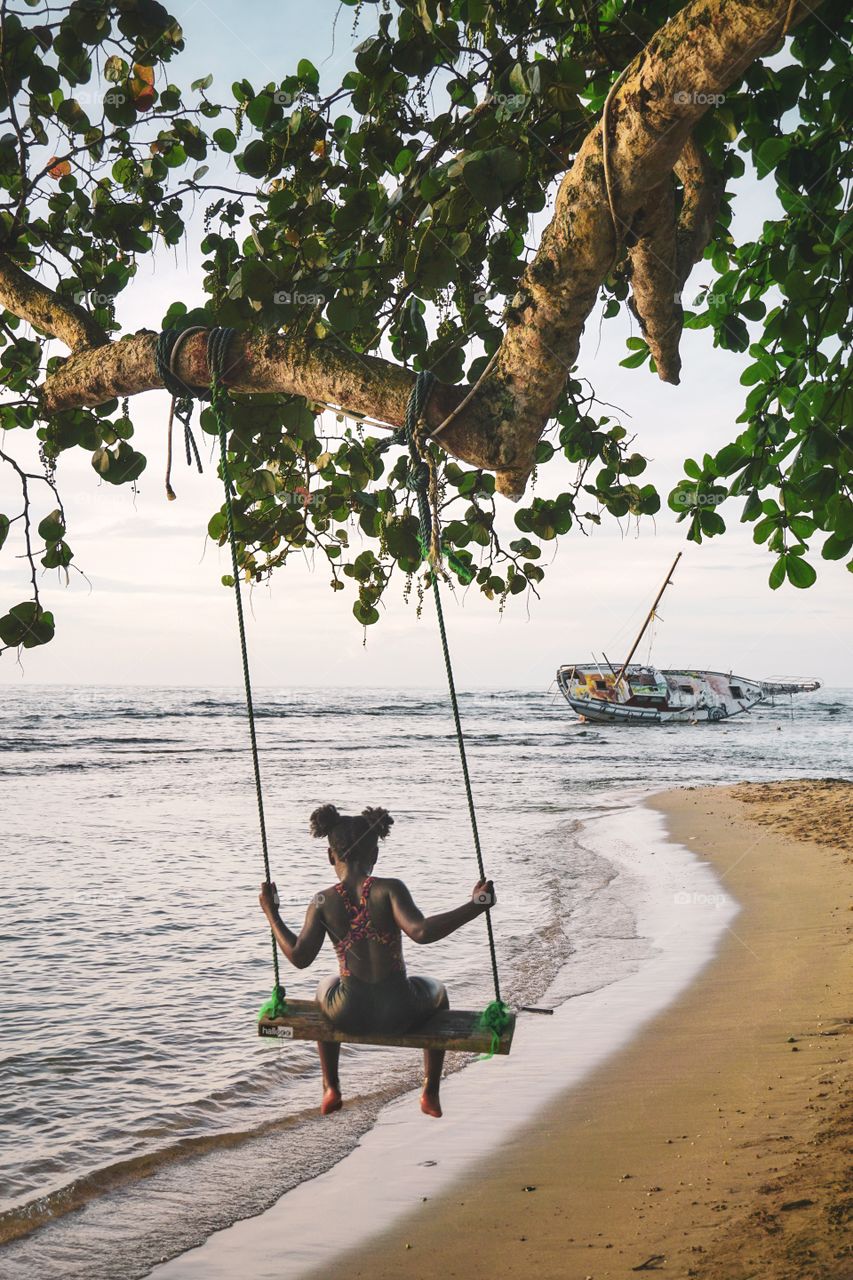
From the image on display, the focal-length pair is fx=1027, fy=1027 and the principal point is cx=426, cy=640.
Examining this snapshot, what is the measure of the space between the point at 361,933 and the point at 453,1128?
324 centimetres

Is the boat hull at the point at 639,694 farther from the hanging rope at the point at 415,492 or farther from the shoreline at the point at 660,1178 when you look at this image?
the hanging rope at the point at 415,492

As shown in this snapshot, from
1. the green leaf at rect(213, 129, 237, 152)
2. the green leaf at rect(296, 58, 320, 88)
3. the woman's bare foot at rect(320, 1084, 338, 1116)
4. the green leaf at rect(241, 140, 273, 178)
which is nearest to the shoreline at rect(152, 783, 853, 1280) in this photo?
the woman's bare foot at rect(320, 1084, 338, 1116)

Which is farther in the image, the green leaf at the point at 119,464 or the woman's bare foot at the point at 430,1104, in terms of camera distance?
the green leaf at the point at 119,464

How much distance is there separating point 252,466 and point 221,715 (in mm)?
54994

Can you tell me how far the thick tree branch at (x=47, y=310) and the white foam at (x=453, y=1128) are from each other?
3774 millimetres

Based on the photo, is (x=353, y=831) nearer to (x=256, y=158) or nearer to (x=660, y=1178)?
(x=256, y=158)

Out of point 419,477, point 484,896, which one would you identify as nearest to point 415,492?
point 419,477

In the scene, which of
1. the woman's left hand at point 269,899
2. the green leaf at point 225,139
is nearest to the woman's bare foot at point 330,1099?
the woman's left hand at point 269,899

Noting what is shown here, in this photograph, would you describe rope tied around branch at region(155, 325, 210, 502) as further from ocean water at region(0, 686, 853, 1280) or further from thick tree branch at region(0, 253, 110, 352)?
ocean water at region(0, 686, 853, 1280)

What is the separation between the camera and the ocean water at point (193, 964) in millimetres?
5176

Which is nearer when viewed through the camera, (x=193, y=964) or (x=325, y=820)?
(x=325, y=820)

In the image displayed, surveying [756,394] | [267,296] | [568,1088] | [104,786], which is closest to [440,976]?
[568,1088]

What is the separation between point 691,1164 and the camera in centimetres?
457

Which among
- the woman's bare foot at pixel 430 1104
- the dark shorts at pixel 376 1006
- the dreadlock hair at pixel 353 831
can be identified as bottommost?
the woman's bare foot at pixel 430 1104
